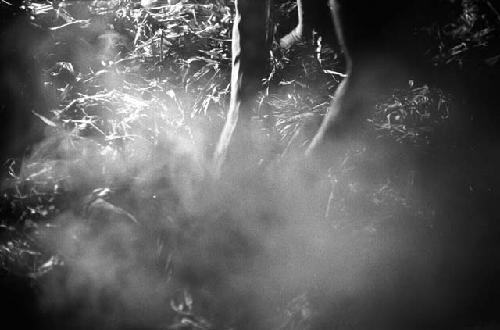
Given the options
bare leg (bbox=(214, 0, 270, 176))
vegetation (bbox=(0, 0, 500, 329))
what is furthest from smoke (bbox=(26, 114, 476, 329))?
bare leg (bbox=(214, 0, 270, 176))

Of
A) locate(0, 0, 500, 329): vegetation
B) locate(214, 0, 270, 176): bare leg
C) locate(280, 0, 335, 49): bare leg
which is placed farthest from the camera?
locate(280, 0, 335, 49): bare leg

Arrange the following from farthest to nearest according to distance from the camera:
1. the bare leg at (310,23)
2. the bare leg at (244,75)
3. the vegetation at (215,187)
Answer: the bare leg at (310,23)
the vegetation at (215,187)
the bare leg at (244,75)

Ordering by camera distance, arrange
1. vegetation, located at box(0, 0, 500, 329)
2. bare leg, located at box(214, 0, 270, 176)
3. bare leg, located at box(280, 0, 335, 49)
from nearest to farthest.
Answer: bare leg, located at box(214, 0, 270, 176) < vegetation, located at box(0, 0, 500, 329) < bare leg, located at box(280, 0, 335, 49)

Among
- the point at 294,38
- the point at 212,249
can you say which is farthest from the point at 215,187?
the point at 294,38

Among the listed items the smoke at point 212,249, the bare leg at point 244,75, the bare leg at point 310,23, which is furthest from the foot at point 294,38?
the smoke at point 212,249

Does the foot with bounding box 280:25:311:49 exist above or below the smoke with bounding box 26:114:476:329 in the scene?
above

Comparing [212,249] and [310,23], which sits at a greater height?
[310,23]

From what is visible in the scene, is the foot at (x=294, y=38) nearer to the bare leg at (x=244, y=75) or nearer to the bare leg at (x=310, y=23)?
the bare leg at (x=310, y=23)

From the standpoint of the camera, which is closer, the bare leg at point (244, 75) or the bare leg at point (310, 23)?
the bare leg at point (244, 75)

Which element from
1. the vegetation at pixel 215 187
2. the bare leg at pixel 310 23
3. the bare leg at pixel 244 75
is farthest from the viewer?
the bare leg at pixel 310 23

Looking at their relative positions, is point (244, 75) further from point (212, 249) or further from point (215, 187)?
point (212, 249)

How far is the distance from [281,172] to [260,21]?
0.83m

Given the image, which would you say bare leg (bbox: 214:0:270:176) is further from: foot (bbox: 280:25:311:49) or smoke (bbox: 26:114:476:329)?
foot (bbox: 280:25:311:49)

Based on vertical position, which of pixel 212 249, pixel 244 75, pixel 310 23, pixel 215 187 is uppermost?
pixel 310 23
